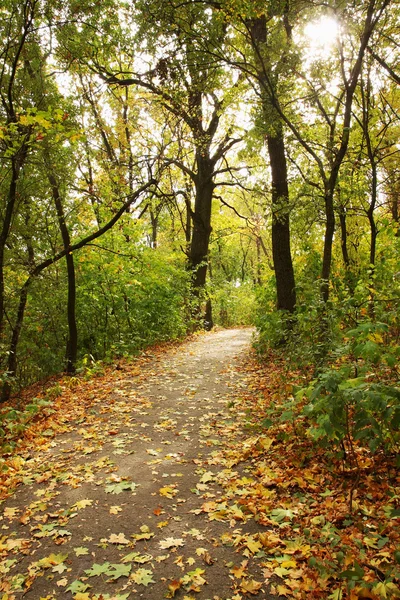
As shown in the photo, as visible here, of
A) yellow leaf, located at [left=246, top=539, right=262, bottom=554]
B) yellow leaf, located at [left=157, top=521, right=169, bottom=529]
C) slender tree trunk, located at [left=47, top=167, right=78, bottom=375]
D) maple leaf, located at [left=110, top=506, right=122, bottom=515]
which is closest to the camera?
yellow leaf, located at [left=246, top=539, right=262, bottom=554]

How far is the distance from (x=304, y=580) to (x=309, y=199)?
6.49m

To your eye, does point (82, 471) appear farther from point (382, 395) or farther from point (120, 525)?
point (382, 395)

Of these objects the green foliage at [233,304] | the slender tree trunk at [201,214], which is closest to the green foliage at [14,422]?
the slender tree trunk at [201,214]

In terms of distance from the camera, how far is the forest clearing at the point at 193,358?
324cm

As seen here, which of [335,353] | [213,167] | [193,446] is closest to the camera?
[335,353]

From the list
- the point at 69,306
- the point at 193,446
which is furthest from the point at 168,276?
the point at 193,446

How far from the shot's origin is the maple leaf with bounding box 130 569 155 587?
3.05 meters

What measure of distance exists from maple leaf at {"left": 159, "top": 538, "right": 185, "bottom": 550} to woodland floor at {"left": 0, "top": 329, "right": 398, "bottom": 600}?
0.01 metres

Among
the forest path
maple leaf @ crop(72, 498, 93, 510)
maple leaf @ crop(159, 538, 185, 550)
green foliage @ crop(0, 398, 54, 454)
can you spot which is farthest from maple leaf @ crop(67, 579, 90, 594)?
green foliage @ crop(0, 398, 54, 454)

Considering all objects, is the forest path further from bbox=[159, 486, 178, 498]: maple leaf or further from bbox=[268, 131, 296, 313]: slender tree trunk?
A: bbox=[268, 131, 296, 313]: slender tree trunk

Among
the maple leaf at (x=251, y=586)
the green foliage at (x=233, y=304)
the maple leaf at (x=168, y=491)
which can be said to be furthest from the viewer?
the green foliage at (x=233, y=304)

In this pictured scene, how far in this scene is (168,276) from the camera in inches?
516

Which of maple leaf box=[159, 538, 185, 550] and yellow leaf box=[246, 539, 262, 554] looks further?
maple leaf box=[159, 538, 185, 550]

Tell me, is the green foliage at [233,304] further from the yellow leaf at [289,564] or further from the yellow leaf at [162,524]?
the yellow leaf at [289,564]
